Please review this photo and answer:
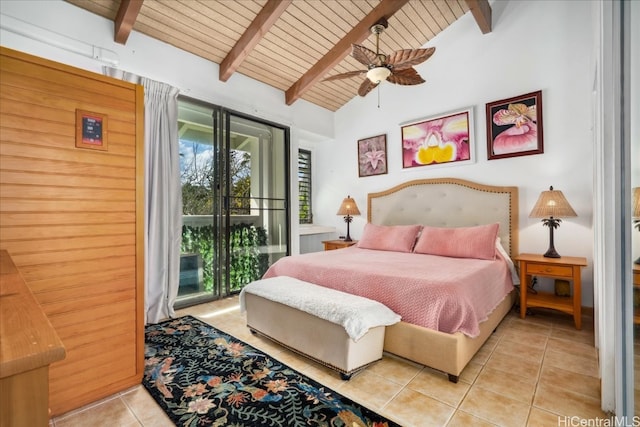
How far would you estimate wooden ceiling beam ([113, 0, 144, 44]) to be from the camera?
2.53m

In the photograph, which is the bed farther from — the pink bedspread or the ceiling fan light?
the ceiling fan light

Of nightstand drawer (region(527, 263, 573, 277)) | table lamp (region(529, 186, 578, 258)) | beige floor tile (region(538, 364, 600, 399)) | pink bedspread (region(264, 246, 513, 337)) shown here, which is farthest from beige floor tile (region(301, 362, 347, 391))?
table lamp (region(529, 186, 578, 258))

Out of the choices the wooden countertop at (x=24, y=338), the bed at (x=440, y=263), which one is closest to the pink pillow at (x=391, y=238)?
the bed at (x=440, y=263)

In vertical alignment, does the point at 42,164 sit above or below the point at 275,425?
above

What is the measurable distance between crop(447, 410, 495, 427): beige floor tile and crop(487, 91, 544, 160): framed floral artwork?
2835 mm

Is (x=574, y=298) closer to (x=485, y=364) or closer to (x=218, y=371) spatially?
(x=485, y=364)

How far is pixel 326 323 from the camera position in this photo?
1896 millimetres

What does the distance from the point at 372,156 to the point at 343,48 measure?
1.62 meters

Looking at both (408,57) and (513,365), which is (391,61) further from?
(513,365)

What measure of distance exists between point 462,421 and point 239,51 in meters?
3.70

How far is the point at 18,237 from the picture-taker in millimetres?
1426

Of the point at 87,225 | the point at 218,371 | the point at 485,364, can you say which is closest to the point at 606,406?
the point at 485,364

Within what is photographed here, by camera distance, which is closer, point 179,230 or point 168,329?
point 168,329

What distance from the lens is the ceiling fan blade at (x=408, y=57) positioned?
2.33 m
